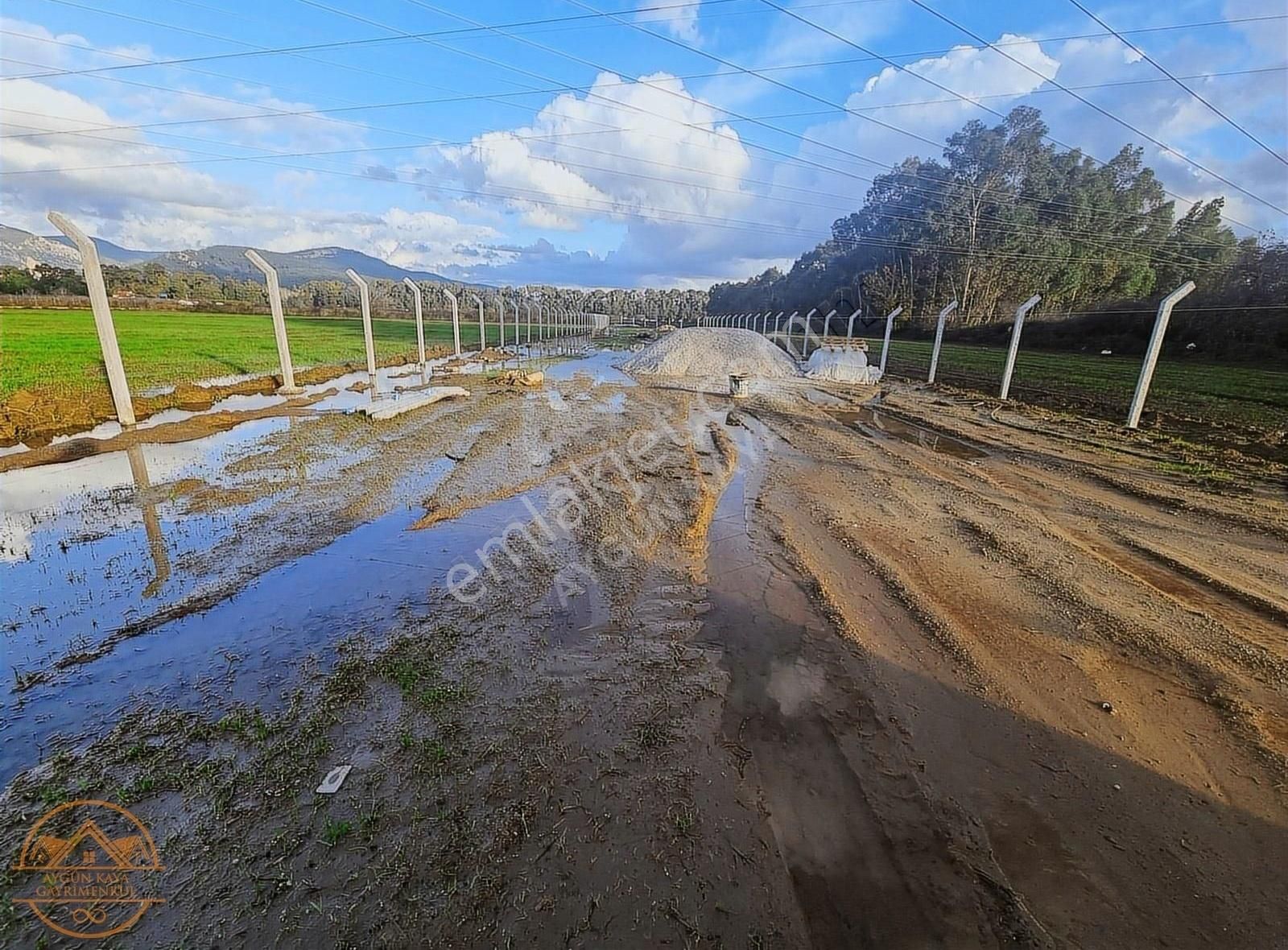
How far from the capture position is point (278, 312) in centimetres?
1564

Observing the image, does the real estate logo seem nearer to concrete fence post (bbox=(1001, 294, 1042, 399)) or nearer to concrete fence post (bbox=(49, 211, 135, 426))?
concrete fence post (bbox=(49, 211, 135, 426))

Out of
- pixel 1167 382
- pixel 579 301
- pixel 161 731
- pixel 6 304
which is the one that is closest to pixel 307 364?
pixel 161 731

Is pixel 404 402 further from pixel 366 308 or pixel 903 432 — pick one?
pixel 903 432

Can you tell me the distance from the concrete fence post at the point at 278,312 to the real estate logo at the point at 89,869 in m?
14.8

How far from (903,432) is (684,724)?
12.2 m

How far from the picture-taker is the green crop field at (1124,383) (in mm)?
13289

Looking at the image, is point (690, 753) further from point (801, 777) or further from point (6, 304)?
point (6, 304)

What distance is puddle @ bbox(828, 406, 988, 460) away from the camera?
11.7 m

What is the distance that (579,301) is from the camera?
110562 mm

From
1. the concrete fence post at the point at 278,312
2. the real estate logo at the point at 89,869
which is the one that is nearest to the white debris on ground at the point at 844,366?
the concrete fence post at the point at 278,312

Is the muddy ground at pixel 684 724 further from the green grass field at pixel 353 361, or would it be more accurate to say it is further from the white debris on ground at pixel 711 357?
the white debris on ground at pixel 711 357

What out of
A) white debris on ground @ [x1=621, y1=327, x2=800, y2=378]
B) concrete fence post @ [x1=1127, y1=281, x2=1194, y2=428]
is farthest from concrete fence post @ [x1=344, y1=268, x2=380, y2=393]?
concrete fence post @ [x1=1127, y1=281, x2=1194, y2=428]

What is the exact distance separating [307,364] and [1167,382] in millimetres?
31618

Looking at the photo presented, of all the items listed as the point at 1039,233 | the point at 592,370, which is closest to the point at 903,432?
the point at 592,370
